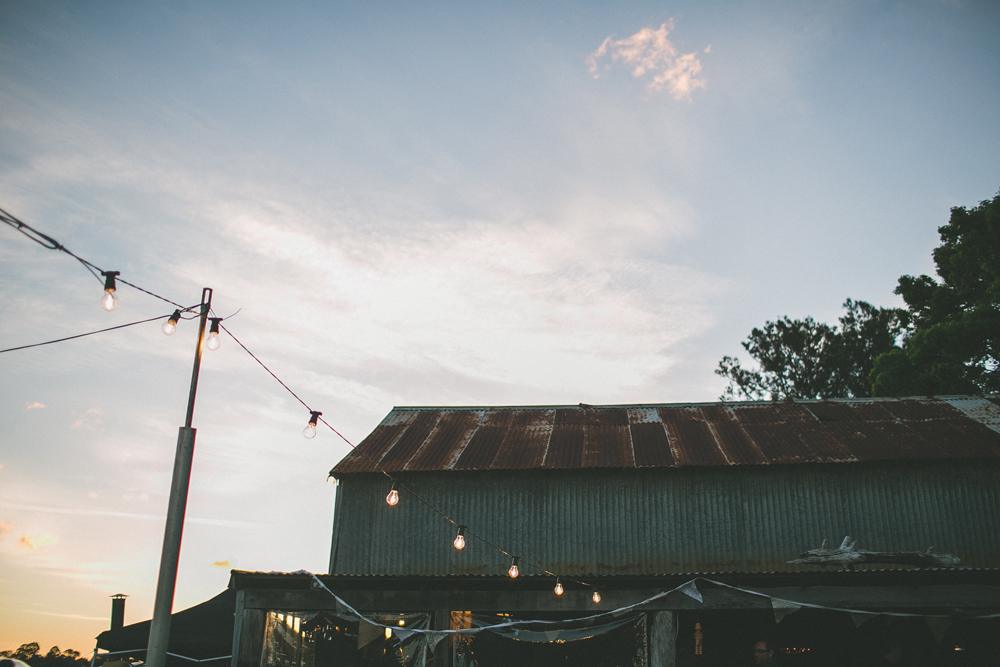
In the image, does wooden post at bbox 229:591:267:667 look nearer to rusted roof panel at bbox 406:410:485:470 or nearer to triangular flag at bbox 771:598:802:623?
rusted roof panel at bbox 406:410:485:470

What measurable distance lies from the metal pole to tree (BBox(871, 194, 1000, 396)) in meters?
27.0

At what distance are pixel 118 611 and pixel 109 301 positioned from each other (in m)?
27.1

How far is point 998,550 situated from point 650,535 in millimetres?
8362

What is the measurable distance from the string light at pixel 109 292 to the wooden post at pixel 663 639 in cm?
967

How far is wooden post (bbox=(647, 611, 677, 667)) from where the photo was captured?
10930 millimetres

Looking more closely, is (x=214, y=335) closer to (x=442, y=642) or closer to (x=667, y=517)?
(x=442, y=642)

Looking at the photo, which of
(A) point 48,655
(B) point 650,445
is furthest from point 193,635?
(A) point 48,655

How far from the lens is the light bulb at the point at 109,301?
7250 millimetres

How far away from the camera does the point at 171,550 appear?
297 inches

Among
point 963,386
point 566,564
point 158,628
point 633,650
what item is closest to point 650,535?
point 566,564

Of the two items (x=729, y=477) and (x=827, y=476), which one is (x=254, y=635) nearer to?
(x=729, y=477)

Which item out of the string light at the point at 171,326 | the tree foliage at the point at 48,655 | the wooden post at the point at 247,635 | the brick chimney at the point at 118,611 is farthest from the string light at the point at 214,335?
the tree foliage at the point at 48,655

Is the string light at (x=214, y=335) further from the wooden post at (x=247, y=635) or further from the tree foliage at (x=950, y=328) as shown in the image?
the tree foliage at (x=950, y=328)

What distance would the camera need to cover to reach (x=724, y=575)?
35.6ft
